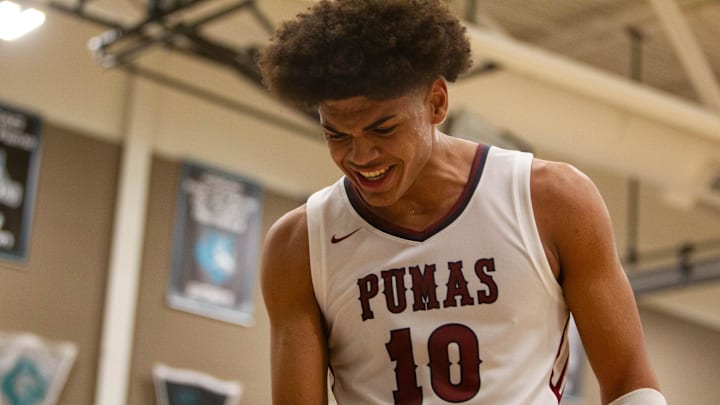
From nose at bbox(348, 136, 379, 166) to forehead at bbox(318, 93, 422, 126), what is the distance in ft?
0.14

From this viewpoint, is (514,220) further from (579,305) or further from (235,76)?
(235,76)

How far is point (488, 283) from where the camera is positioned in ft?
8.61

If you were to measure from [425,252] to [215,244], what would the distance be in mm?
8011

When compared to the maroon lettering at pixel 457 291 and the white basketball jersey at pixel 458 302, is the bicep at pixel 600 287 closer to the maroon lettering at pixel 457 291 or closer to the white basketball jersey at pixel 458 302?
the white basketball jersey at pixel 458 302

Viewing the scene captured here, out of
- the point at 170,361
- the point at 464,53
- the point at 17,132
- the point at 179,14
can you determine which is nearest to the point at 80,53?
the point at 17,132

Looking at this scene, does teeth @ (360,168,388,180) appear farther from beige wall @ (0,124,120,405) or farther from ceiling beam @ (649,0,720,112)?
beige wall @ (0,124,120,405)

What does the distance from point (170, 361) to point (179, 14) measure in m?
2.95

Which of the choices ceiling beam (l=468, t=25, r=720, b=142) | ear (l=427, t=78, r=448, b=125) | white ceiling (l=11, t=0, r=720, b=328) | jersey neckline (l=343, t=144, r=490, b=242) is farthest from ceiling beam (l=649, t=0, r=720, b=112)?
ear (l=427, t=78, r=448, b=125)

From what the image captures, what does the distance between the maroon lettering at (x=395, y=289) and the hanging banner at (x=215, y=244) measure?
7.65 metres

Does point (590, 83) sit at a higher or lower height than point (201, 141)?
lower

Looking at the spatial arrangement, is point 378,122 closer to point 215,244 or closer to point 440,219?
point 440,219

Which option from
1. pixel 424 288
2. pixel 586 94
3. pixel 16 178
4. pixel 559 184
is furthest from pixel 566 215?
pixel 16 178

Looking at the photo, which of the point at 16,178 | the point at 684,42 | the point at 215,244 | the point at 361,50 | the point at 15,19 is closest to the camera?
the point at 361,50

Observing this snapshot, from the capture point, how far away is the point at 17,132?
9.39 m
